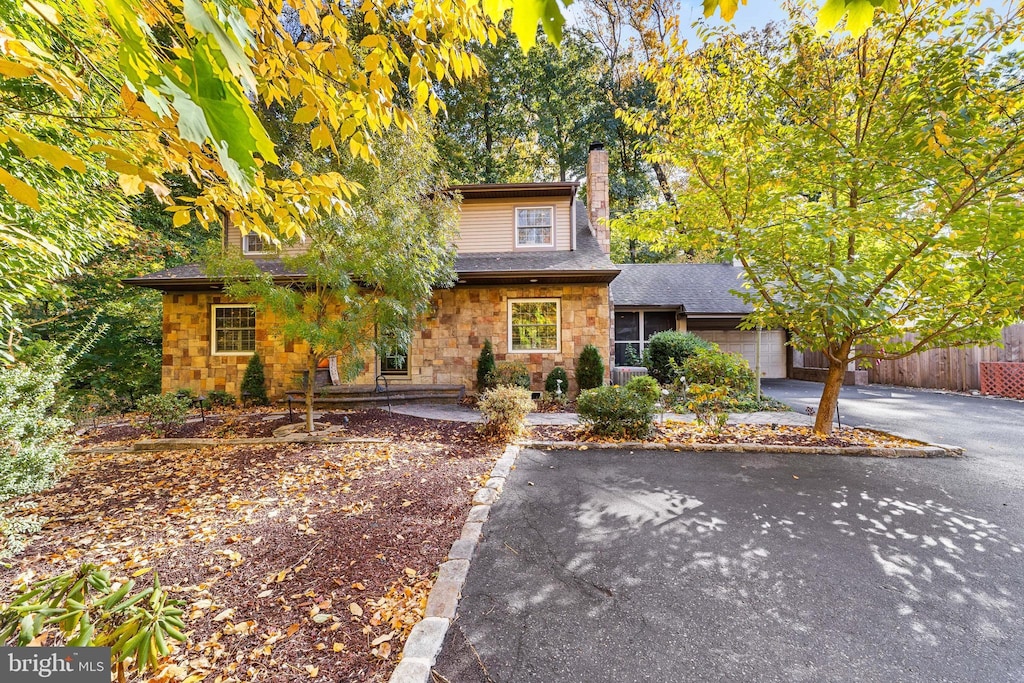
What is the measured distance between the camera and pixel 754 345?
1420cm

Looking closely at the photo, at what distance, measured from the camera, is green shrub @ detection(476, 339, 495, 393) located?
362 inches

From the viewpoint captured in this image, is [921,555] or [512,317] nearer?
[921,555]

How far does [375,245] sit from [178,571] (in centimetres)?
442

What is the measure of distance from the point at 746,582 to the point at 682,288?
13.8 metres

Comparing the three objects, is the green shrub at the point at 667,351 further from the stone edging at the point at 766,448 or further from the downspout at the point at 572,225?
the stone edging at the point at 766,448

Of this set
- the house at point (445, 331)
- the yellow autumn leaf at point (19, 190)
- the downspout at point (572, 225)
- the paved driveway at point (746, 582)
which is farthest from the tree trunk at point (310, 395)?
the downspout at point (572, 225)

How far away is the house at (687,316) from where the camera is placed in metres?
13.7

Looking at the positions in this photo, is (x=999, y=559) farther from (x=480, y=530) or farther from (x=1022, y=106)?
(x=1022, y=106)

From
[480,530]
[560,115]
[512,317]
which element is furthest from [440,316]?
[560,115]

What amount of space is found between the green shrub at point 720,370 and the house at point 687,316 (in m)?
4.85

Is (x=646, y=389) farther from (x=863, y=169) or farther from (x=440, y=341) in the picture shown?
(x=440, y=341)

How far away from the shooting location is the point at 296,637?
6.79 ft

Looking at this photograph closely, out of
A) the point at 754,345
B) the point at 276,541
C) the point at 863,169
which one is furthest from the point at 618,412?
the point at 754,345

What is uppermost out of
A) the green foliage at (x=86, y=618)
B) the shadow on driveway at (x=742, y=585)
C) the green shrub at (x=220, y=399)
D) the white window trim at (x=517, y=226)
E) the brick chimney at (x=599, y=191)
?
the brick chimney at (x=599, y=191)
